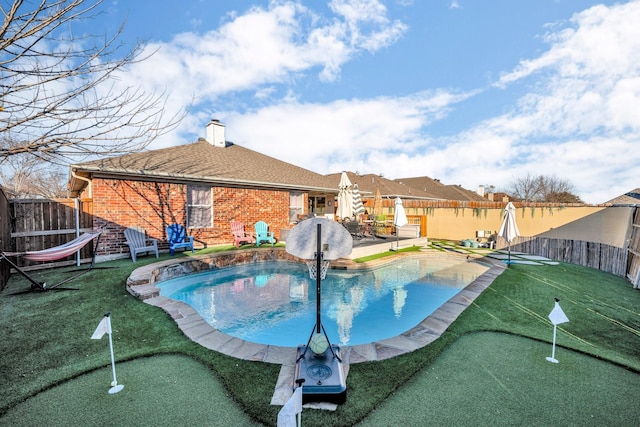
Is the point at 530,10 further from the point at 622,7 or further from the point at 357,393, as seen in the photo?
the point at 357,393

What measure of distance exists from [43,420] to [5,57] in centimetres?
366

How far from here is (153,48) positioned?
3.37 metres

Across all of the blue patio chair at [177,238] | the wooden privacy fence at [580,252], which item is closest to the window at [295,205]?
the blue patio chair at [177,238]

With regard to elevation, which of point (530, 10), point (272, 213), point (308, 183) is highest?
point (530, 10)

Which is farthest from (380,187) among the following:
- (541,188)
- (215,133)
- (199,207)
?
(541,188)

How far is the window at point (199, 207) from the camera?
429 inches

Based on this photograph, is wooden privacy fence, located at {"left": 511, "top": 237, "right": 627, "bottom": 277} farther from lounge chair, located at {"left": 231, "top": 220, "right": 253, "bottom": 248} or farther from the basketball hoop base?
lounge chair, located at {"left": 231, "top": 220, "right": 253, "bottom": 248}

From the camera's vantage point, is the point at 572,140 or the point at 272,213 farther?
the point at 572,140

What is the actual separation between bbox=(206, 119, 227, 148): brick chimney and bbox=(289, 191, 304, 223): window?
5.11 m

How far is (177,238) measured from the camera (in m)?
10.1

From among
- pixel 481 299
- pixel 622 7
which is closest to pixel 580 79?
pixel 622 7

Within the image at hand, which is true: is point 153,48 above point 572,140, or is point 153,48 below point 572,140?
below

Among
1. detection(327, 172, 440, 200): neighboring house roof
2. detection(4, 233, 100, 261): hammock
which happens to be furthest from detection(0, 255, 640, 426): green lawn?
detection(327, 172, 440, 200): neighboring house roof

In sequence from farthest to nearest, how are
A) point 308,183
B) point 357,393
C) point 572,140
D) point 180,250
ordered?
point 572,140, point 308,183, point 180,250, point 357,393
